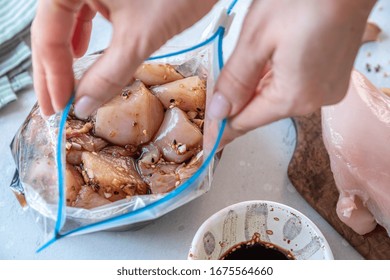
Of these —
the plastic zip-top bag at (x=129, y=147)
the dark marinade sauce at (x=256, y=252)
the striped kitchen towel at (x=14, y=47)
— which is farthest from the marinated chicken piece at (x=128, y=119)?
the striped kitchen towel at (x=14, y=47)

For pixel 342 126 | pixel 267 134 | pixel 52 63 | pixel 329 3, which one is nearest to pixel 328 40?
pixel 329 3

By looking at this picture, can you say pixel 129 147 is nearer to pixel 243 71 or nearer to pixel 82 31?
pixel 82 31

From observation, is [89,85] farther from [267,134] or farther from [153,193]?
[267,134]

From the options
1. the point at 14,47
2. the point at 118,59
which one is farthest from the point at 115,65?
the point at 14,47

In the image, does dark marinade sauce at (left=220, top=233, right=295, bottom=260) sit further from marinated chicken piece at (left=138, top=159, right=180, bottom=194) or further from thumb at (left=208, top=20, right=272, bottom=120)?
thumb at (left=208, top=20, right=272, bottom=120)

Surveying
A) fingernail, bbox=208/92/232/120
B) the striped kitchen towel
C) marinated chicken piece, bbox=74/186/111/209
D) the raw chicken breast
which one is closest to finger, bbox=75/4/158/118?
fingernail, bbox=208/92/232/120
